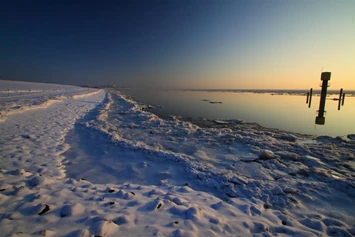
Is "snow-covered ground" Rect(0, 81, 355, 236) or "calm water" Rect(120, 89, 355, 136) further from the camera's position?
"calm water" Rect(120, 89, 355, 136)

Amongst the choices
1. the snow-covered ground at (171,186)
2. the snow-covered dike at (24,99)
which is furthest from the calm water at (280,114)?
the snow-covered dike at (24,99)

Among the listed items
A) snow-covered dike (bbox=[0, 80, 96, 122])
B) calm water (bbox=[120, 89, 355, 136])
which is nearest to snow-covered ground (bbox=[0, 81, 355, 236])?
calm water (bbox=[120, 89, 355, 136])

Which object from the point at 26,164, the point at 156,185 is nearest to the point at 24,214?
the point at 156,185

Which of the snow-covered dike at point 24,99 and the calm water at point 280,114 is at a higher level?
the snow-covered dike at point 24,99

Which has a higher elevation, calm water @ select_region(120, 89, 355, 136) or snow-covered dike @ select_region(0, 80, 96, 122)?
snow-covered dike @ select_region(0, 80, 96, 122)

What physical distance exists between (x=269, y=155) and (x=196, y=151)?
3163 millimetres

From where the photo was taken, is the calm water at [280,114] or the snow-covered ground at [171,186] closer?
the snow-covered ground at [171,186]

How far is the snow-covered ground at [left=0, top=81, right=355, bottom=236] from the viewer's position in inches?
115

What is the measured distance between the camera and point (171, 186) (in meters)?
4.73

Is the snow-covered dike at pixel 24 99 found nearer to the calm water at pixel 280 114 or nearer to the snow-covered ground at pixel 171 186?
the snow-covered ground at pixel 171 186

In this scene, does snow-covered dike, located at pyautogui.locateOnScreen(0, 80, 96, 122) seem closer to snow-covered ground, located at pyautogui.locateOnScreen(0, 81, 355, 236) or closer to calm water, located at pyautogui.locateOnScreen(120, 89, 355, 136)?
snow-covered ground, located at pyautogui.locateOnScreen(0, 81, 355, 236)

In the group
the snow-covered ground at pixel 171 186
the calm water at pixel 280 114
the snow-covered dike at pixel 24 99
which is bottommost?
the snow-covered ground at pixel 171 186

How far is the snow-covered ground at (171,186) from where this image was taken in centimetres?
293

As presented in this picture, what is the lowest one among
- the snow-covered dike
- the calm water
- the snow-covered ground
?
the snow-covered ground
